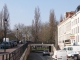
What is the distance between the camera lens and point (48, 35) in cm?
10744

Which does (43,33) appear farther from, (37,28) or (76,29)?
(76,29)

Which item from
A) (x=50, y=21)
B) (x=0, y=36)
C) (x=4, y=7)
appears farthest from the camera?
(x=50, y=21)

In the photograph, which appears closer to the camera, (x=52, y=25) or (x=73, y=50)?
(x=73, y=50)

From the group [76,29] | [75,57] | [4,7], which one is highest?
[4,7]

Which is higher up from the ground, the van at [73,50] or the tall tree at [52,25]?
the tall tree at [52,25]

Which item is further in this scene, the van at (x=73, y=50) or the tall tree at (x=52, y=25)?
the tall tree at (x=52, y=25)

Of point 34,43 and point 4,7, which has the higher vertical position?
point 4,7

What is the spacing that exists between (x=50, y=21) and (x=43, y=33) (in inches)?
293

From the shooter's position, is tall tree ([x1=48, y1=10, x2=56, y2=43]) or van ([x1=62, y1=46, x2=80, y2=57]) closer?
Answer: van ([x1=62, y1=46, x2=80, y2=57])

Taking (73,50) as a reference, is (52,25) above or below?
above

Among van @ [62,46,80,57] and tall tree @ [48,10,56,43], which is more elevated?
tall tree @ [48,10,56,43]

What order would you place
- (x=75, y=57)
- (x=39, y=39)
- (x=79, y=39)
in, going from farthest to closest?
(x=39, y=39), (x=79, y=39), (x=75, y=57)

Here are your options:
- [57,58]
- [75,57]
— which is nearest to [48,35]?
[75,57]

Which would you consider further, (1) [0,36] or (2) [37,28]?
(2) [37,28]
